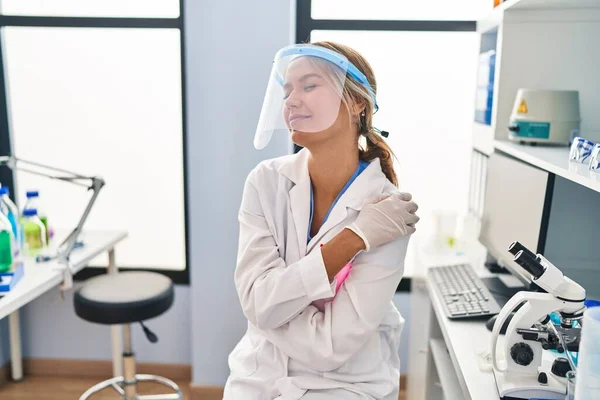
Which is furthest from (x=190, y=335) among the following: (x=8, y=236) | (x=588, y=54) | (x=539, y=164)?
(x=588, y=54)

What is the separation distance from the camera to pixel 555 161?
4.85 feet

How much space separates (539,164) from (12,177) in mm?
2495

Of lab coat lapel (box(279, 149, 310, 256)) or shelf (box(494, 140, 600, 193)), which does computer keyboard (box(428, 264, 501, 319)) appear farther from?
lab coat lapel (box(279, 149, 310, 256))

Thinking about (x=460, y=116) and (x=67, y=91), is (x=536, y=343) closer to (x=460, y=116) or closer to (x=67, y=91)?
(x=460, y=116)

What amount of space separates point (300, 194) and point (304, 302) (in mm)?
306

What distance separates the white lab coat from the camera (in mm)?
1303

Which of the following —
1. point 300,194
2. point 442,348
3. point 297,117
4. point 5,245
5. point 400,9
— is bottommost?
point 442,348

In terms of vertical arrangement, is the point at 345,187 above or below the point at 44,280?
above

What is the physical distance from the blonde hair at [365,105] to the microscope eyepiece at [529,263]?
0.51 metres

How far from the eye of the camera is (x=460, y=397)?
1.57 metres

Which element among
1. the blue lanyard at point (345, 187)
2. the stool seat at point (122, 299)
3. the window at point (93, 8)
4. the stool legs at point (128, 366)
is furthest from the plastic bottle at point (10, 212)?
the blue lanyard at point (345, 187)

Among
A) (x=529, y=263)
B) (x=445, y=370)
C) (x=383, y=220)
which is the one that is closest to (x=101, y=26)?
(x=383, y=220)

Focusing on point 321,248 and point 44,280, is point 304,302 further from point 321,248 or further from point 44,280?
point 44,280

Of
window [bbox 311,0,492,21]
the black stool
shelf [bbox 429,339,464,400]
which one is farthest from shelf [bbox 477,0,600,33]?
the black stool
